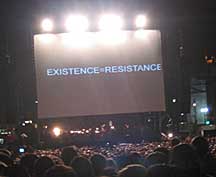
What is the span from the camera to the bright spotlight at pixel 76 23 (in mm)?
13055

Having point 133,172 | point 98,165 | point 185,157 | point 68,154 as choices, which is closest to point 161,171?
point 133,172

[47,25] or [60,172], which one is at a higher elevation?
[47,25]

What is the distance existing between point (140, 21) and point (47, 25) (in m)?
2.28

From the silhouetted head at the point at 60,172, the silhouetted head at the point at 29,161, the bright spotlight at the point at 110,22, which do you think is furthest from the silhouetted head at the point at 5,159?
the bright spotlight at the point at 110,22

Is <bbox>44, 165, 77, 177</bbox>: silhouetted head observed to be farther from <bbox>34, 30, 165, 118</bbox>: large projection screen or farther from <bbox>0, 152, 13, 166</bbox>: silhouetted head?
<bbox>34, 30, 165, 118</bbox>: large projection screen

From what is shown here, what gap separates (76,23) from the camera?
13.2 metres

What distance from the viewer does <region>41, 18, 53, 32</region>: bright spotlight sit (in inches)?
516

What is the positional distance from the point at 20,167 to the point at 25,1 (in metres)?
6.08

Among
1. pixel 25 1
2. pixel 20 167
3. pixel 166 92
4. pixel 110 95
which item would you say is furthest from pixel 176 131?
pixel 20 167

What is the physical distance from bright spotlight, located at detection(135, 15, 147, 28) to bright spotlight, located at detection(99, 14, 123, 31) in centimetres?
40

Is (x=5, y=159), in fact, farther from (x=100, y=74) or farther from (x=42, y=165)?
(x=100, y=74)

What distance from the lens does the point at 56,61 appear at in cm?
1339

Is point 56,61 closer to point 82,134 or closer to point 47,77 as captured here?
point 47,77

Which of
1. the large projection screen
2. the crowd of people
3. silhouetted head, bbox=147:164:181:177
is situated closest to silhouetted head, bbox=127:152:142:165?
the crowd of people
